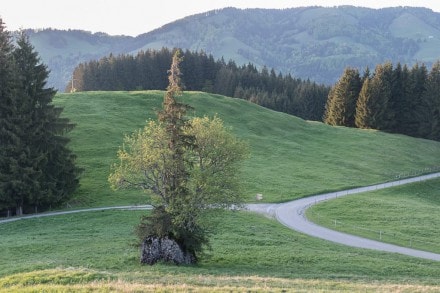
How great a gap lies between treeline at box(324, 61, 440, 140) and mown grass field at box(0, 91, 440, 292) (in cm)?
899

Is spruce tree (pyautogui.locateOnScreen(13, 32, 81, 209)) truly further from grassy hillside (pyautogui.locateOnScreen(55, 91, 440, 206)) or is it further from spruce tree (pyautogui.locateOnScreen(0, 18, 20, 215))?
grassy hillside (pyautogui.locateOnScreen(55, 91, 440, 206))

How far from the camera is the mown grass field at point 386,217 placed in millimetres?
46562

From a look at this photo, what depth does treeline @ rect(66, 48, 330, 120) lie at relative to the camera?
520 feet

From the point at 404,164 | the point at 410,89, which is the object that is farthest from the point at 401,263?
the point at 410,89

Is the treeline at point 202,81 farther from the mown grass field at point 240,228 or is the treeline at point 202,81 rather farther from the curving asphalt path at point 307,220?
the curving asphalt path at point 307,220

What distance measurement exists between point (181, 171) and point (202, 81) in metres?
149

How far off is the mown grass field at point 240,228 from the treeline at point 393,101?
8.99m

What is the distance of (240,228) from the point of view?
152ft

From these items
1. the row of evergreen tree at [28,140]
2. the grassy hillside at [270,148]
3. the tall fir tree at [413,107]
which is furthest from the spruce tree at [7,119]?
the tall fir tree at [413,107]

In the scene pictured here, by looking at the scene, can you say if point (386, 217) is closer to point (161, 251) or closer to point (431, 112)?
point (161, 251)

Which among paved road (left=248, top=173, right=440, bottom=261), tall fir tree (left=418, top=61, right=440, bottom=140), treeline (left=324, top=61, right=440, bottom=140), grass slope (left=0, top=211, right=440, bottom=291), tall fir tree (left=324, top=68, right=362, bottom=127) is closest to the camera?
grass slope (left=0, top=211, right=440, bottom=291)

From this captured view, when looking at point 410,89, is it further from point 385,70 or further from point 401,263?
point 401,263

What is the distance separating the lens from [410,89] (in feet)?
404

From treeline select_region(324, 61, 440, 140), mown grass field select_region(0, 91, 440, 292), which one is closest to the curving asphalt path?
mown grass field select_region(0, 91, 440, 292)
